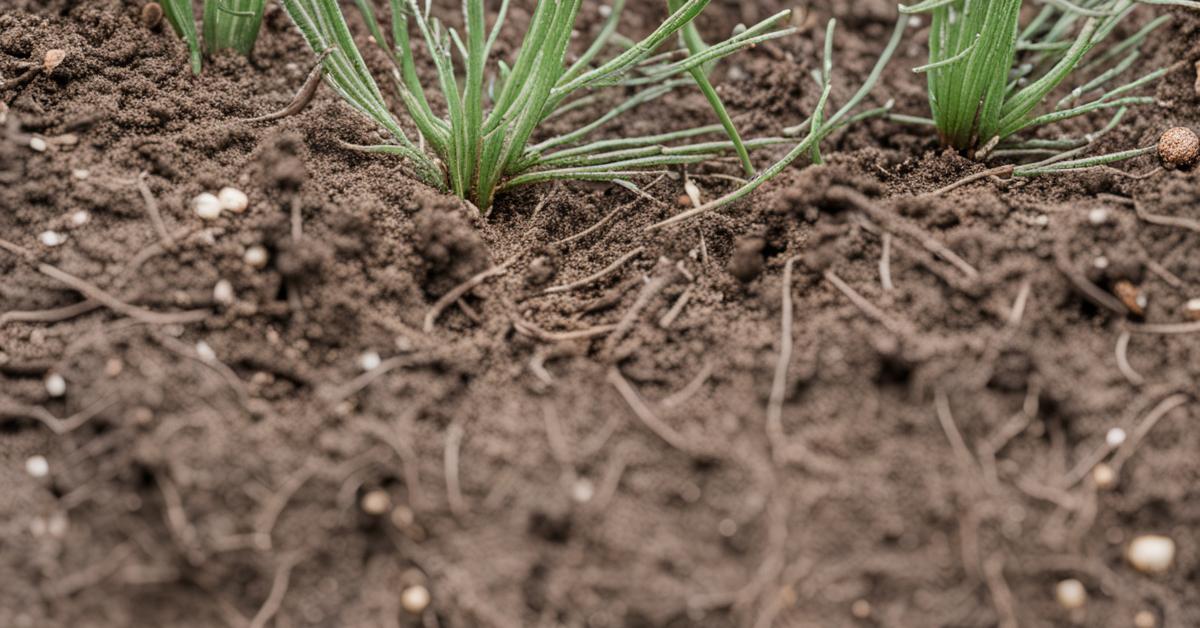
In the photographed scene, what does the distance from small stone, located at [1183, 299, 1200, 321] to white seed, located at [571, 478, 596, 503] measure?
65 cm

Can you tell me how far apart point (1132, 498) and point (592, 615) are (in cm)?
53

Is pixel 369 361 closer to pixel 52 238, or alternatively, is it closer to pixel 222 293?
pixel 222 293

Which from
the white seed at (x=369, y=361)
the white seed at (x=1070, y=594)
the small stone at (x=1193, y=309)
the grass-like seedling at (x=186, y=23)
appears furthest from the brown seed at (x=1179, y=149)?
the grass-like seedling at (x=186, y=23)

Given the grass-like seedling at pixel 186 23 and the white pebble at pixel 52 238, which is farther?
the grass-like seedling at pixel 186 23

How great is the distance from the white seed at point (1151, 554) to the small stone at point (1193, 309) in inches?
9.5

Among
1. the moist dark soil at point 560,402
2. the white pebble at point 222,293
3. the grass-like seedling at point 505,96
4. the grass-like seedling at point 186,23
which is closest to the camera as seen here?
the moist dark soil at point 560,402

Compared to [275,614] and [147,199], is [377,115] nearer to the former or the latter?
[147,199]

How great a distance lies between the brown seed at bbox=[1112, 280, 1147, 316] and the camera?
38.7 inches

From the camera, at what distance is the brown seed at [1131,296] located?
98 cm

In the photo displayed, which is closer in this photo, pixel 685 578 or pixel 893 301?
pixel 685 578

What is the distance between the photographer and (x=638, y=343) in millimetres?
1017

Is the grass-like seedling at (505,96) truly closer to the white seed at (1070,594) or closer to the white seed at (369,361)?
the white seed at (369,361)

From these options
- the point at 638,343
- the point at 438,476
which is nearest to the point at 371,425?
the point at 438,476

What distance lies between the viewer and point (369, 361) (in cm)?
96
